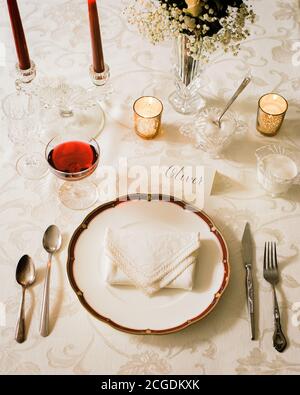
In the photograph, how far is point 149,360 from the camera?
1090 millimetres

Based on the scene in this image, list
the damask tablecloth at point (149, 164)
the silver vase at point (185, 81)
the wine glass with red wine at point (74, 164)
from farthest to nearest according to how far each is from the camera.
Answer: the silver vase at point (185, 81) → the wine glass with red wine at point (74, 164) → the damask tablecloth at point (149, 164)

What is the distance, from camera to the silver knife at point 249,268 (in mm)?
1123

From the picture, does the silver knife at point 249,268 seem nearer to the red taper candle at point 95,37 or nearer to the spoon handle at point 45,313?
the spoon handle at point 45,313

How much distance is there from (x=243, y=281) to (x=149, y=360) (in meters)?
0.29

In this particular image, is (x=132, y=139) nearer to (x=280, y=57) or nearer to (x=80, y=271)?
(x=80, y=271)

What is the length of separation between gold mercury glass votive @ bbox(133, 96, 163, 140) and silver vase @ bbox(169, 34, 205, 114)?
9cm

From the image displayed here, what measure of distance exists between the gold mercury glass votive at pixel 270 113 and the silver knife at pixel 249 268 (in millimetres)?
309

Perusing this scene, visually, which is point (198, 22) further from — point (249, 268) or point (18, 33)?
point (249, 268)

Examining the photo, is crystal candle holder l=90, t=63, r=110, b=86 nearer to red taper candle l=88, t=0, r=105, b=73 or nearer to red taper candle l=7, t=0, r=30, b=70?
red taper candle l=88, t=0, r=105, b=73

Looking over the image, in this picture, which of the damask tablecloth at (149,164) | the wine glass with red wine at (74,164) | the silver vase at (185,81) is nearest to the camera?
the damask tablecloth at (149,164)

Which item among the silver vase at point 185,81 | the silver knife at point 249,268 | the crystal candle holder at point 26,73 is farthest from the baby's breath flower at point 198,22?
the silver knife at point 249,268

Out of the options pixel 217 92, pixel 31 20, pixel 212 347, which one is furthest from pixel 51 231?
pixel 31 20

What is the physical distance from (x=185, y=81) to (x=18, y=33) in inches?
19.1
